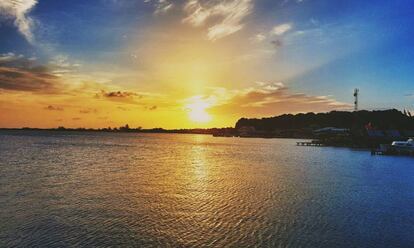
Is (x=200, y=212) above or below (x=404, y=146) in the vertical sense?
below

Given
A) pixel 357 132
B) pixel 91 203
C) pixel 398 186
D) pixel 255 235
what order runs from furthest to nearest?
pixel 357 132 → pixel 398 186 → pixel 91 203 → pixel 255 235

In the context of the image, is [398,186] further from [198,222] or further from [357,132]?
[357,132]

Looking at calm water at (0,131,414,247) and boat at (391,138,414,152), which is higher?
boat at (391,138,414,152)

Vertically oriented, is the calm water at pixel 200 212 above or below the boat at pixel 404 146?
below

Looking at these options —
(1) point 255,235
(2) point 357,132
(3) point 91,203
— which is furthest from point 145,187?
(2) point 357,132

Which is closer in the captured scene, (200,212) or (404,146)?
(200,212)

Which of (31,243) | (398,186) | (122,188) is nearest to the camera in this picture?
(31,243)

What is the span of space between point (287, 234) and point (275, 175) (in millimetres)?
29215

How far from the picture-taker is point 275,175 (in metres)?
49.4

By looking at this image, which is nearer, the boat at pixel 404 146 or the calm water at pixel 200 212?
the calm water at pixel 200 212

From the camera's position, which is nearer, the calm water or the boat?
the calm water

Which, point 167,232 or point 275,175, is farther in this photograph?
point 275,175

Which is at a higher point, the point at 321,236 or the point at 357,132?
the point at 357,132

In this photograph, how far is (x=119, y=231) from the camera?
2058cm
